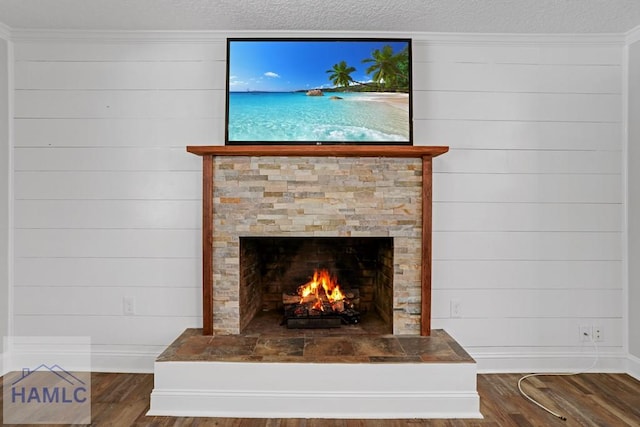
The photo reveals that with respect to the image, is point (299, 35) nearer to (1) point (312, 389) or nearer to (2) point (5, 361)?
(1) point (312, 389)

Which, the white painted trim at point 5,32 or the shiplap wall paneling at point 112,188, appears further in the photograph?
the shiplap wall paneling at point 112,188

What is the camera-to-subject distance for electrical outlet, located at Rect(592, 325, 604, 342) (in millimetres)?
3086

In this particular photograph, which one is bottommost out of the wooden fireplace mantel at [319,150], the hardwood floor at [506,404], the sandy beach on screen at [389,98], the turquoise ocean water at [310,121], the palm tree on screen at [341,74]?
the hardwood floor at [506,404]

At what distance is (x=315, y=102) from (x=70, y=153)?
5.67ft

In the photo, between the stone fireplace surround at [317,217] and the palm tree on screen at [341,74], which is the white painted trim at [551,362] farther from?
the palm tree on screen at [341,74]

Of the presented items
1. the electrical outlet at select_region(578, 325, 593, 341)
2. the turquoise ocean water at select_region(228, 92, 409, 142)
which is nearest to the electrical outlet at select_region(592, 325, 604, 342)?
the electrical outlet at select_region(578, 325, 593, 341)

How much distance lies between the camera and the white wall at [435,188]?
3070 mm

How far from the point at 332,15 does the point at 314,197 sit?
1.16 meters

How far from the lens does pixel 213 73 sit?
3084mm

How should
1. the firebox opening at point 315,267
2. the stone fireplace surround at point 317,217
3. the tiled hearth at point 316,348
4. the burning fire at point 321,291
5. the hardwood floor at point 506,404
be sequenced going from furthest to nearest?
the firebox opening at point 315,267
the burning fire at point 321,291
the stone fireplace surround at point 317,217
the tiled hearth at point 316,348
the hardwood floor at point 506,404

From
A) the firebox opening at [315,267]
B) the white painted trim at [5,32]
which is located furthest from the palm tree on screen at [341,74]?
the white painted trim at [5,32]

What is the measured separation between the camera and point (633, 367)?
301 centimetres

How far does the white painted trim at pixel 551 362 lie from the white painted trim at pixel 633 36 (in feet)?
7.01

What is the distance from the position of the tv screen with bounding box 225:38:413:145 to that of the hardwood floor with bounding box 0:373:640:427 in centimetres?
165
